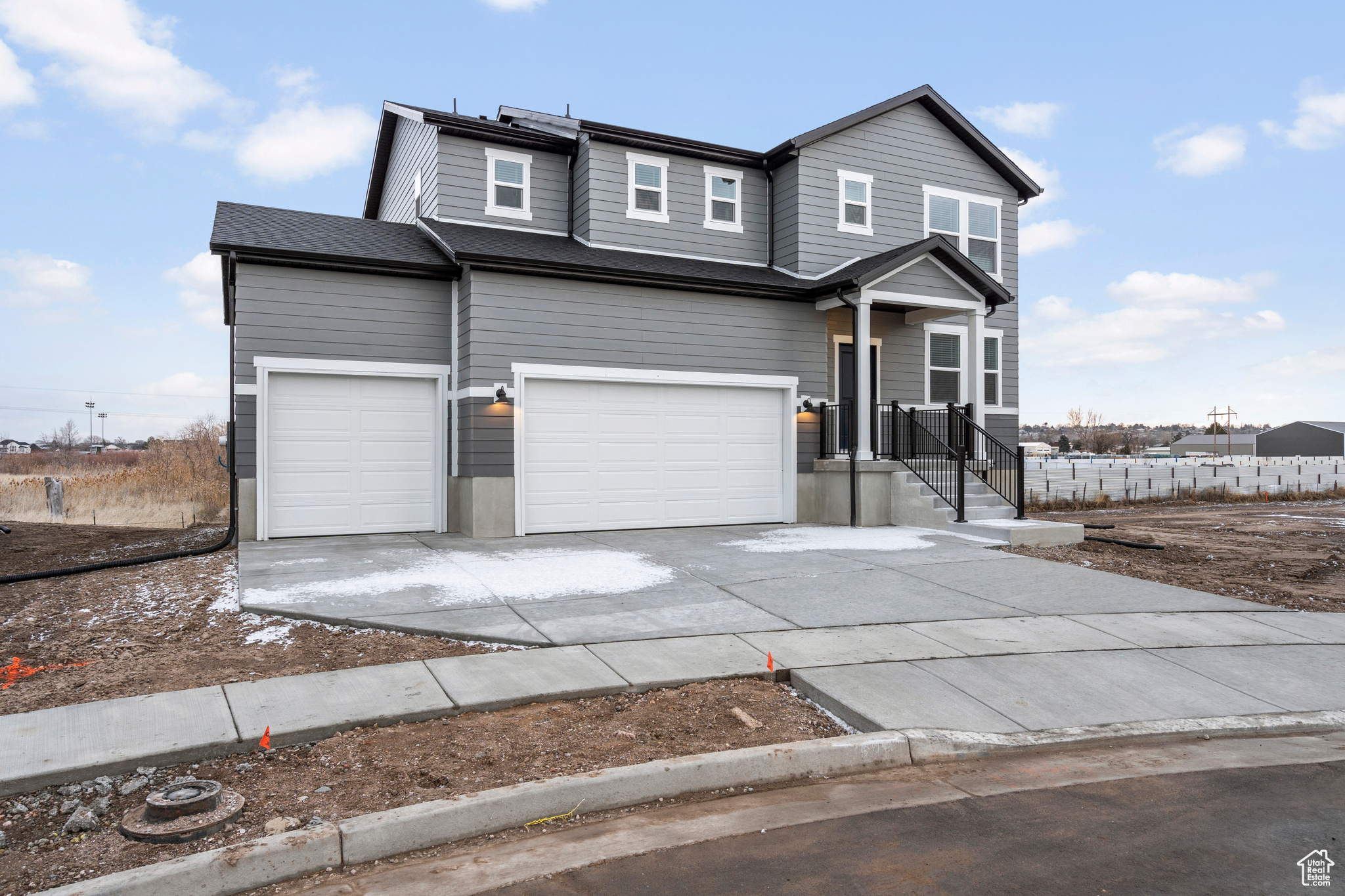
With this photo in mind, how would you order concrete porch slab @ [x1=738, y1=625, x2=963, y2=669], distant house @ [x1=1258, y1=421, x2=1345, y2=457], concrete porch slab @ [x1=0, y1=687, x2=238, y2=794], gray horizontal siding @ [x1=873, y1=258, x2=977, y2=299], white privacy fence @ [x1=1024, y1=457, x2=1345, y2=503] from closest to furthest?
concrete porch slab @ [x1=0, y1=687, x2=238, y2=794] < concrete porch slab @ [x1=738, y1=625, x2=963, y2=669] < gray horizontal siding @ [x1=873, y1=258, x2=977, y2=299] < white privacy fence @ [x1=1024, y1=457, x2=1345, y2=503] < distant house @ [x1=1258, y1=421, x2=1345, y2=457]

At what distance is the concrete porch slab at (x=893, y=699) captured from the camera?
4.76 m

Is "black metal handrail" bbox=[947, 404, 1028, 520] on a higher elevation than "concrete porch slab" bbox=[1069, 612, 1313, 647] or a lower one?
higher

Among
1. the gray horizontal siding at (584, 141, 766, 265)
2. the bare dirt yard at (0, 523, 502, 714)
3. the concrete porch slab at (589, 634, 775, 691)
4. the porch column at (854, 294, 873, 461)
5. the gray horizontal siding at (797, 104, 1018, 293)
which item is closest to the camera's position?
the bare dirt yard at (0, 523, 502, 714)

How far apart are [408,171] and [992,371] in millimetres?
13130

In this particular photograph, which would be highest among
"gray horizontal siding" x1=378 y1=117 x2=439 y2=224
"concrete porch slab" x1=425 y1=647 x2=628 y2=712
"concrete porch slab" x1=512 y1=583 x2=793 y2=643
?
"gray horizontal siding" x1=378 y1=117 x2=439 y2=224

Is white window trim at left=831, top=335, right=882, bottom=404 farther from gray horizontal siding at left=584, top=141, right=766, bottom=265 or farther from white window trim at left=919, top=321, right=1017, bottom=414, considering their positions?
gray horizontal siding at left=584, top=141, right=766, bottom=265

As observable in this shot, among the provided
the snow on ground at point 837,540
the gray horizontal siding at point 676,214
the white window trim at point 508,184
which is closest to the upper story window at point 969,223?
the gray horizontal siding at point 676,214

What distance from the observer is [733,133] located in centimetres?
1816

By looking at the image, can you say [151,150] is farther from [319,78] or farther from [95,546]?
[95,546]

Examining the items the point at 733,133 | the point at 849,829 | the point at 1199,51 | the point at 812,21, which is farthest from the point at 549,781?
the point at 1199,51

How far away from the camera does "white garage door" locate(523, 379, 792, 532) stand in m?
12.8

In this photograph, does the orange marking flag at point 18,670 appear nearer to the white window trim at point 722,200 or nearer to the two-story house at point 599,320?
the two-story house at point 599,320

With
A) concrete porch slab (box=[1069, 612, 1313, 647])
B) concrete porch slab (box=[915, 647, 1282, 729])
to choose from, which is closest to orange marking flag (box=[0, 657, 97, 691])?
concrete porch slab (box=[915, 647, 1282, 729])

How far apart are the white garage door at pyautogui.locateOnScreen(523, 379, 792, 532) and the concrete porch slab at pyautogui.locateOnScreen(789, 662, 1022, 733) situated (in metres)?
7.76
